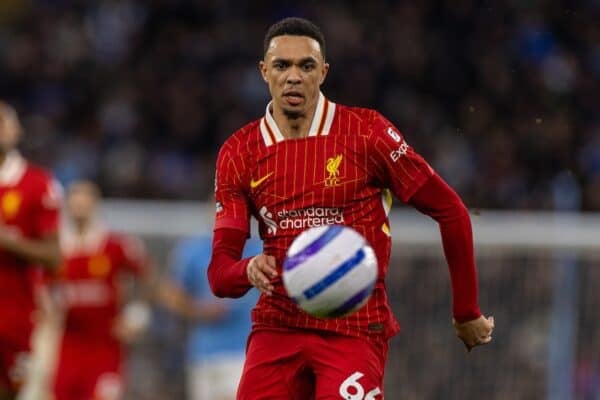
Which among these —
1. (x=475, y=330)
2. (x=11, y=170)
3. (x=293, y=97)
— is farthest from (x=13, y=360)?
(x=475, y=330)

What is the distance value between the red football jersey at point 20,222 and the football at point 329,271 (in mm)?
3328

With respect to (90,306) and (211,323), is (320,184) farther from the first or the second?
(90,306)

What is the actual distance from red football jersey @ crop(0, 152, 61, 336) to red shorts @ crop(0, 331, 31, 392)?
0.12 feet

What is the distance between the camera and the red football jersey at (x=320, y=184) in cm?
555

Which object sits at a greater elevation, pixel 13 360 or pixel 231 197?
pixel 231 197

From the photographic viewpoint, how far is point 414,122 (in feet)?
48.5

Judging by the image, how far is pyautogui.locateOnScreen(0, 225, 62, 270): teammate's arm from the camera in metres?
7.91

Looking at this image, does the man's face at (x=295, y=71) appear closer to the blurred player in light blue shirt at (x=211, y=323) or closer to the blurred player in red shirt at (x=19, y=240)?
Answer: the blurred player in red shirt at (x=19, y=240)

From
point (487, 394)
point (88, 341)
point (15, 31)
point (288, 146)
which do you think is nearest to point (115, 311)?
point (88, 341)

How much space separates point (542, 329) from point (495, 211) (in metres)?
1.34

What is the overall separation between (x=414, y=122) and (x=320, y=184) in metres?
9.34

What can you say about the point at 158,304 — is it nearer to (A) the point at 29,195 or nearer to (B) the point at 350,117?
(A) the point at 29,195

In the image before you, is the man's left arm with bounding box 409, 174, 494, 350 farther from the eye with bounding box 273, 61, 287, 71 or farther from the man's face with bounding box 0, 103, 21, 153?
the man's face with bounding box 0, 103, 21, 153

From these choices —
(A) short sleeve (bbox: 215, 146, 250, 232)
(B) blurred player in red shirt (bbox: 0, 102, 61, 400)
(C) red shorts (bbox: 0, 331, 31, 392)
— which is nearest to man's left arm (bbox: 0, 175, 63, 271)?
(B) blurred player in red shirt (bbox: 0, 102, 61, 400)
